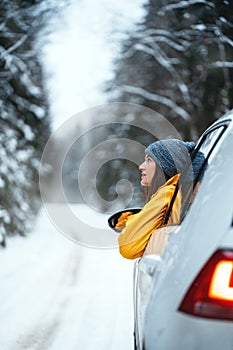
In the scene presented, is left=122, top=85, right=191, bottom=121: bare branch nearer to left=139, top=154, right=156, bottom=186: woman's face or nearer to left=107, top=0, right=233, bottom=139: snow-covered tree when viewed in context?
left=107, top=0, right=233, bottom=139: snow-covered tree

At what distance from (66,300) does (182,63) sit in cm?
1672

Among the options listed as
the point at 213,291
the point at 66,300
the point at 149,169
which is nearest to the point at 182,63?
the point at 66,300

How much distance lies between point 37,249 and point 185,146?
9684 millimetres

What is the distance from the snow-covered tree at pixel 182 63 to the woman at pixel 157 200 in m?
13.2

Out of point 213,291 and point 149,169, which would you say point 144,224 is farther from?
point 213,291

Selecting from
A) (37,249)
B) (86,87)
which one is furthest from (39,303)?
(86,87)

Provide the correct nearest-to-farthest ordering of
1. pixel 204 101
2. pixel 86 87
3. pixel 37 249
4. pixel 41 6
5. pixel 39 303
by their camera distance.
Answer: pixel 39 303 → pixel 37 249 → pixel 41 6 → pixel 204 101 → pixel 86 87

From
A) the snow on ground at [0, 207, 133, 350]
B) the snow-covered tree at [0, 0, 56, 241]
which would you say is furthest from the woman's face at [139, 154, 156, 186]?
the snow-covered tree at [0, 0, 56, 241]

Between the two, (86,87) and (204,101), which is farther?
(86,87)

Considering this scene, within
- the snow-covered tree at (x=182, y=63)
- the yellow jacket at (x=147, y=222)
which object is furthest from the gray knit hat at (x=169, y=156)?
the snow-covered tree at (x=182, y=63)

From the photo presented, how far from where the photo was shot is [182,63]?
22094 millimetres

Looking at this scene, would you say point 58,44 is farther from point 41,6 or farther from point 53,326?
point 53,326

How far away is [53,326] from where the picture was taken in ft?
18.0

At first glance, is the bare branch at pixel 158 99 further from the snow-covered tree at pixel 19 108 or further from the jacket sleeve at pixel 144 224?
the jacket sleeve at pixel 144 224
